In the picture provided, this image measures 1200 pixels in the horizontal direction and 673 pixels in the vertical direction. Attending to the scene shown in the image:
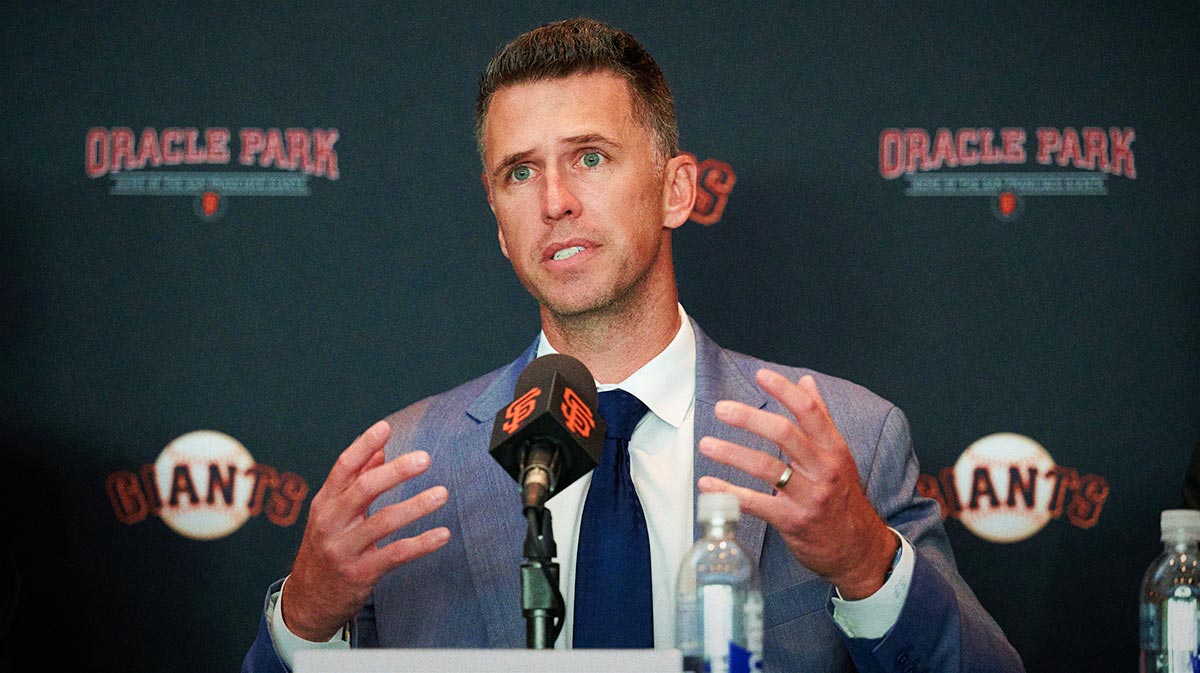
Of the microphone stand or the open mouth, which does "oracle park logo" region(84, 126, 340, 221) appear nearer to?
the open mouth

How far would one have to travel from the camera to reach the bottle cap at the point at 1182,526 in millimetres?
1830

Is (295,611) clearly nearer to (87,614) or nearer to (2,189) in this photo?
(87,614)

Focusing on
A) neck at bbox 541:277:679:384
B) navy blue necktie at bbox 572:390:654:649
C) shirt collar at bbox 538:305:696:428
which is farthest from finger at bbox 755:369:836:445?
neck at bbox 541:277:679:384

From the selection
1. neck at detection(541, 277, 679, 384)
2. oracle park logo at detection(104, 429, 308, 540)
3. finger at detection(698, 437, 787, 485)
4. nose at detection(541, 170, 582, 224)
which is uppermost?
nose at detection(541, 170, 582, 224)

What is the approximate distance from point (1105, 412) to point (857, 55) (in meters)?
0.93

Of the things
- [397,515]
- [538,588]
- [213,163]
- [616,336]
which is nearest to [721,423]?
[616,336]

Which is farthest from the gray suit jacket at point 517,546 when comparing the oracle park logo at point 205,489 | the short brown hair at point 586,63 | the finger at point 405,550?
the oracle park logo at point 205,489

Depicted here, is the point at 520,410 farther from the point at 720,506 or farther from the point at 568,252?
the point at 568,252

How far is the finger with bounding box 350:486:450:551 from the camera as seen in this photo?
1684mm

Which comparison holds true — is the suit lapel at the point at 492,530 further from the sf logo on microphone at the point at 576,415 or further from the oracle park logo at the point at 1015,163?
the oracle park logo at the point at 1015,163

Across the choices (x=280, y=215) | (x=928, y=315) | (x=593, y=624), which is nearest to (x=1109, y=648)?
(x=928, y=315)

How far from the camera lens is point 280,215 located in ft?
9.69

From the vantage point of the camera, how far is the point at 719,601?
1.49m

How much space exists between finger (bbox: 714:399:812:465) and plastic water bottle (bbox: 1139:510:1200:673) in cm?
60
